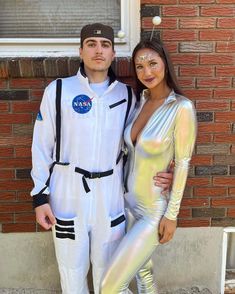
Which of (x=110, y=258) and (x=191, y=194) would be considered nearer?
(x=110, y=258)

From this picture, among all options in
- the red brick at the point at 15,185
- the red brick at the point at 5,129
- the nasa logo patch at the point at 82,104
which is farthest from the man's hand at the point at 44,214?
the red brick at the point at 5,129

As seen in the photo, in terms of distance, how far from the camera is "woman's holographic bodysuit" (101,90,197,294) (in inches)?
93.9

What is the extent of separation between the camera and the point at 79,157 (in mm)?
2508

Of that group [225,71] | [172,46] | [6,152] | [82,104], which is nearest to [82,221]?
[82,104]

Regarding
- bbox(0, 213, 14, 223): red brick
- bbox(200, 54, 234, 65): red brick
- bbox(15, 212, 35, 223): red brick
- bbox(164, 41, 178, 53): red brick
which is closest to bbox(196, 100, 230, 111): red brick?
bbox(200, 54, 234, 65): red brick

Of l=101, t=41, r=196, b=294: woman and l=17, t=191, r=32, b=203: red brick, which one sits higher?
l=101, t=41, r=196, b=294: woman

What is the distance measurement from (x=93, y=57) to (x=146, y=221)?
38.7 inches

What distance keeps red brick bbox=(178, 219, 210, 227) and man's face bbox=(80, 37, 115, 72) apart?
54.1 inches

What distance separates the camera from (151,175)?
8.12 feet

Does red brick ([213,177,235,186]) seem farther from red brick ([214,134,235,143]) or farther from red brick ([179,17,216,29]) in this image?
red brick ([179,17,216,29])

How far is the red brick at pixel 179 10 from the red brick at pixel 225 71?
0.42 metres

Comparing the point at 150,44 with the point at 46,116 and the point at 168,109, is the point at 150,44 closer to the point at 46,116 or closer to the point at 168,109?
the point at 168,109

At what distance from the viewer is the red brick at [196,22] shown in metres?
3.00

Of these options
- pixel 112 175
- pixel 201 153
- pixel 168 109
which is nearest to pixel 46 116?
pixel 112 175
